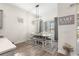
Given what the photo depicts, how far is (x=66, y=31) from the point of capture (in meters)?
2.24

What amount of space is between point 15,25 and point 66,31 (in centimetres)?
152

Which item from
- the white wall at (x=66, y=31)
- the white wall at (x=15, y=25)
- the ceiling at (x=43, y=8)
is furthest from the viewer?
the white wall at (x=66, y=31)

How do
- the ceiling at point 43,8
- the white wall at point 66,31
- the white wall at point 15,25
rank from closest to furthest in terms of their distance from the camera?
the white wall at point 15,25 → the ceiling at point 43,8 → the white wall at point 66,31

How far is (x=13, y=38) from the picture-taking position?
156 centimetres

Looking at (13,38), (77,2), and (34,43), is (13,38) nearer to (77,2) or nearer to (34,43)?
(34,43)

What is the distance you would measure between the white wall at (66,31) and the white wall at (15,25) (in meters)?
1.05

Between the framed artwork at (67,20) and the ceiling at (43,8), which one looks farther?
the framed artwork at (67,20)

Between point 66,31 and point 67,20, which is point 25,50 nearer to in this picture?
point 66,31

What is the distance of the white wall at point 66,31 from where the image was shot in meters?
2.05

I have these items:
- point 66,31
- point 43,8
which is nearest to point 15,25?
point 43,8

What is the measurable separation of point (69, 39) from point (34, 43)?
106 centimetres

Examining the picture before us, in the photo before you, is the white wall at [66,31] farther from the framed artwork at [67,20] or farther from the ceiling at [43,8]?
the ceiling at [43,8]

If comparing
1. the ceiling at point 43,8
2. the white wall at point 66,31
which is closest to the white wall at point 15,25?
the ceiling at point 43,8

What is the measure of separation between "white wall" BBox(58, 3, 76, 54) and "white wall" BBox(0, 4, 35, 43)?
1046mm
